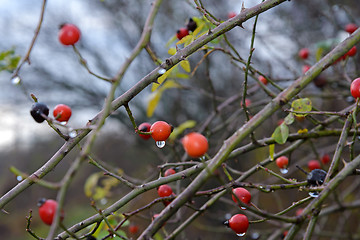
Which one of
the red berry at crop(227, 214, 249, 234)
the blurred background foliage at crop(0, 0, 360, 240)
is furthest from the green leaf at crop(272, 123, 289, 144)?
the blurred background foliage at crop(0, 0, 360, 240)

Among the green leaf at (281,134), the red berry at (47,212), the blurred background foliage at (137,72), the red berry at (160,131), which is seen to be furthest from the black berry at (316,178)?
the blurred background foliage at (137,72)

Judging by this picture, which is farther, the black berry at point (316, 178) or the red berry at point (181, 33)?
the red berry at point (181, 33)

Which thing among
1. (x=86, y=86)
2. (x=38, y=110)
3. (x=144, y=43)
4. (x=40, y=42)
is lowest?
(x=144, y=43)

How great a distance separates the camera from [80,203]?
876 centimetres

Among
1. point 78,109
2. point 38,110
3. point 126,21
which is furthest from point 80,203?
point 38,110

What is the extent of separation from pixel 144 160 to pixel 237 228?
6.44 m

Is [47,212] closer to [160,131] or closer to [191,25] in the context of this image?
[160,131]

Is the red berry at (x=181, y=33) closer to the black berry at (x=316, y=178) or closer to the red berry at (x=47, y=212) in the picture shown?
the black berry at (x=316, y=178)

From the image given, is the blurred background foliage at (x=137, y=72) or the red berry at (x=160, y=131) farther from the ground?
the blurred background foliage at (x=137, y=72)

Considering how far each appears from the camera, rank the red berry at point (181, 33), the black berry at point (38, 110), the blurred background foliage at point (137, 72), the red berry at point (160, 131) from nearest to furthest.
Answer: the black berry at point (38, 110), the red berry at point (160, 131), the red berry at point (181, 33), the blurred background foliage at point (137, 72)

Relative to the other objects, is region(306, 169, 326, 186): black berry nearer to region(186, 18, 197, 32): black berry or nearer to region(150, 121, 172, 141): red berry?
region(150, 121, 172, 141): red berry

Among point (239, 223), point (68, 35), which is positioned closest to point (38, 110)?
point (68, 35)

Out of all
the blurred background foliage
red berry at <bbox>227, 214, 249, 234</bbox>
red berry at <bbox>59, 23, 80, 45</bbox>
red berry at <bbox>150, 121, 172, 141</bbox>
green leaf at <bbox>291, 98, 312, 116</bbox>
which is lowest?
red berry at <bbox>227, 214, 249, 234</bbox>

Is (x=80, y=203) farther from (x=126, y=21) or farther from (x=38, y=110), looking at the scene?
(x=38, y=110)
